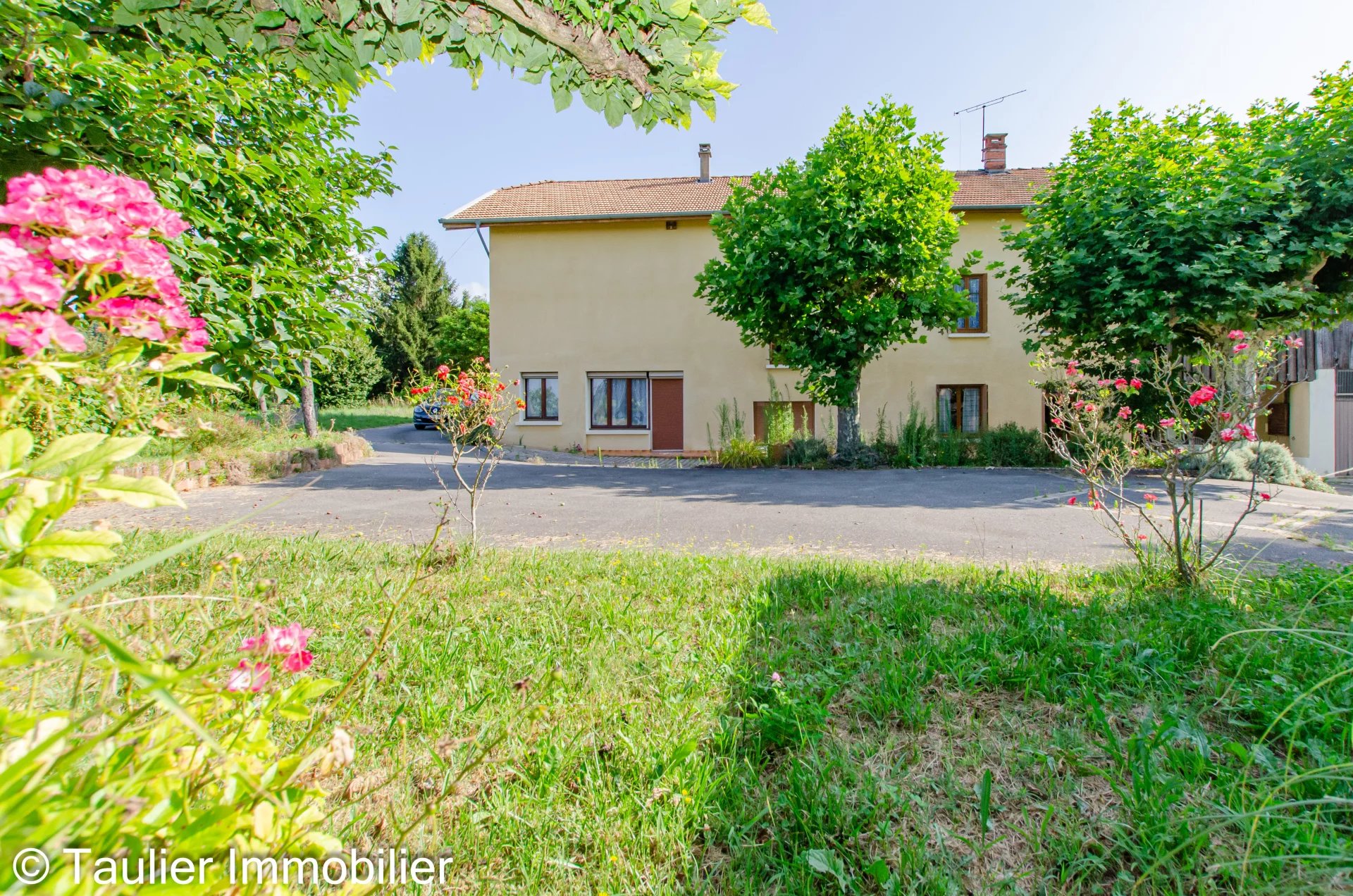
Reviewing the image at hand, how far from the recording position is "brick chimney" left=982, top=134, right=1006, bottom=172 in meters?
20.1

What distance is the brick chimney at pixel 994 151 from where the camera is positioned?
791 inches

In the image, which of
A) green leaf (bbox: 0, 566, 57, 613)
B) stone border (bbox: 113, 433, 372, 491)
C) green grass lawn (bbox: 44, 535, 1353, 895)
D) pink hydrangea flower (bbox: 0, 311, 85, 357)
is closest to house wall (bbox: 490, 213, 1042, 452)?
stone border (bbox: 113, 433, 372, 491)

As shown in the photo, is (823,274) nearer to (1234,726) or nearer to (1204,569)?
(1204,569)

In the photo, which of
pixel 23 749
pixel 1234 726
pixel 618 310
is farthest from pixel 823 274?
pixel 23 749

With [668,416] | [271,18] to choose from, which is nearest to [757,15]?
[271,18]

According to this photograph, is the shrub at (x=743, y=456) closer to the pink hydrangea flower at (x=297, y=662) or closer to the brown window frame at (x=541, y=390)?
the brown window frame at (x=541, y=390)

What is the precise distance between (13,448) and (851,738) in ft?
7.44

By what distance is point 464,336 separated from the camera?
A: 3353cm

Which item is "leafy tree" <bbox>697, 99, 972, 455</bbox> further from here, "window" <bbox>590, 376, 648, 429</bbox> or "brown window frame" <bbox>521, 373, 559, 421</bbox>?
"brown window frame" <bbox>521, 373, 559, 421</bbox>

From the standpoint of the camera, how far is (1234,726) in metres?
2.13

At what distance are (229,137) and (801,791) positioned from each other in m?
4.85

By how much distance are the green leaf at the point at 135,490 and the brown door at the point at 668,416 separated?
1746 centimetres

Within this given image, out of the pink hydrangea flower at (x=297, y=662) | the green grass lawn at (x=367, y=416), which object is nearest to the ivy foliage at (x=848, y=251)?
the pink hydrangea flower at (x=297, y=662)

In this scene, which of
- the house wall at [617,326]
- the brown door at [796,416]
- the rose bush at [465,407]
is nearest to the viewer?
the rose bush at [465,407]
